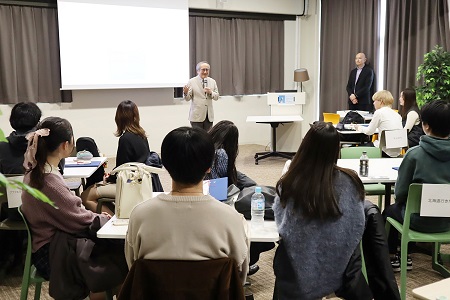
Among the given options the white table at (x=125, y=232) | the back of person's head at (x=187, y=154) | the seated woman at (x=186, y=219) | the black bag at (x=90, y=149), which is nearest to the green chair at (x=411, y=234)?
the white table at (x=125, y=232)

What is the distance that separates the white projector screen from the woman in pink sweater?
186 inches

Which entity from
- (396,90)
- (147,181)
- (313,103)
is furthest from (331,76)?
(147,181)

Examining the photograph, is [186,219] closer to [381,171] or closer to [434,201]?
[434,201]

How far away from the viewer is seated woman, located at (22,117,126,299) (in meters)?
2.29

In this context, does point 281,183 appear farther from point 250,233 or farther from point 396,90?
point 396,90

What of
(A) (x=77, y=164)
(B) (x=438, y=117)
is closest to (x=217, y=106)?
(A) (x=77, y=164)

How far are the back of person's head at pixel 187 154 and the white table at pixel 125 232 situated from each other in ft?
1.88

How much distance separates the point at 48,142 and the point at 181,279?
1.21 m

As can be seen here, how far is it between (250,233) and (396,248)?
166 centimetres

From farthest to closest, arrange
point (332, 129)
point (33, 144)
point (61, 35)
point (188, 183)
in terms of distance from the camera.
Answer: point (61, 35) < point (33, 144) < point (332, 129) < point (188, 183)

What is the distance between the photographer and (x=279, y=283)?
210 cm

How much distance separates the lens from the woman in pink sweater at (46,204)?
2.29 m

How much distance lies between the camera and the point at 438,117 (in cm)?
286

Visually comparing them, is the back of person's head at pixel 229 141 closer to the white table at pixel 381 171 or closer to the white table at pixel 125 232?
the white table at pixel 125 232
